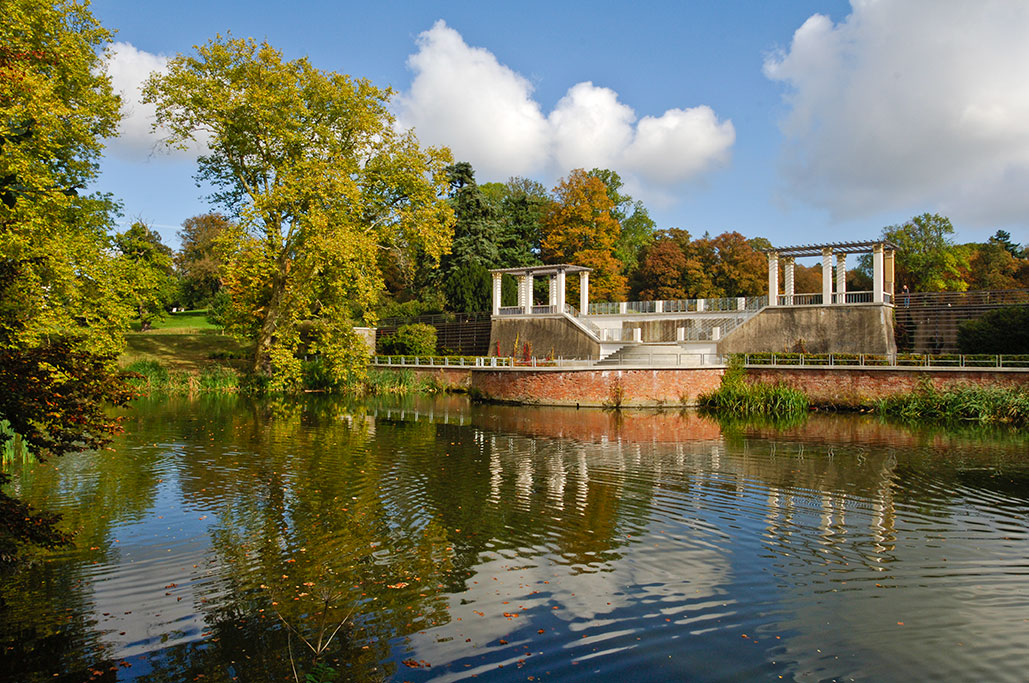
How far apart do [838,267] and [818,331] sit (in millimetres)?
3420

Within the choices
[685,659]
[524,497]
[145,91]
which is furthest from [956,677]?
[145,91]

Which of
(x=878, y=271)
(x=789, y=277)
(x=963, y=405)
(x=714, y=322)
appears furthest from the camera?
(x=714, y=322)

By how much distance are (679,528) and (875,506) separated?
3.91 meters

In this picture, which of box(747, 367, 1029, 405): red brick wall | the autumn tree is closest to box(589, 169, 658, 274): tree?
the autumn tree

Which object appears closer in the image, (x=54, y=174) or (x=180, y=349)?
(x=54, y=174)

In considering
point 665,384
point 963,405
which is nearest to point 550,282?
point 665,384

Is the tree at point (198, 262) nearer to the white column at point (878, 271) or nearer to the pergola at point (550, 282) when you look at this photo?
the pergola at point (550, 282)

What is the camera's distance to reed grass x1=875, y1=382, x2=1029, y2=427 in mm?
24422

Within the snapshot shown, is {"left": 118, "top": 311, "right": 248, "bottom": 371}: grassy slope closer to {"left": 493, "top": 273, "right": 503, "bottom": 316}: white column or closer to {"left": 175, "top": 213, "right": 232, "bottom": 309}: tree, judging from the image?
{"left": 175, "top": 213, "right": 232, "bottom": 309}: tree

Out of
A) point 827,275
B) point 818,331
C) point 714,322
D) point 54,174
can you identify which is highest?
point 54,174

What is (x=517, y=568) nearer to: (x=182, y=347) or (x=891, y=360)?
(x=891, y=360)

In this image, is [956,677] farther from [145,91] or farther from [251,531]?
[145,91]

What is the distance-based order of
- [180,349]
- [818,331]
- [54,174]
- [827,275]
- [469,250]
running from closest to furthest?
[54,174] → [818,331] → [827,275] → [180,349] → [469,250]

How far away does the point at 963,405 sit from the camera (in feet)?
83.3
